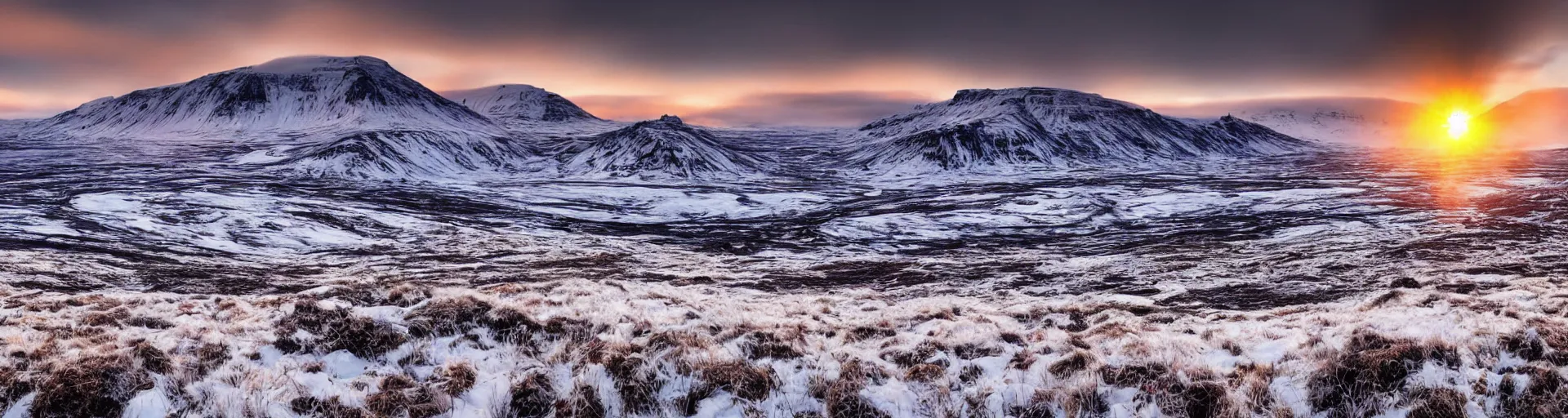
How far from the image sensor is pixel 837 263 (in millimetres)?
41375

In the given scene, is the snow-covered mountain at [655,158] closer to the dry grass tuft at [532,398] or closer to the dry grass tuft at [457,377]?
the dry grass tuft at [457,377]

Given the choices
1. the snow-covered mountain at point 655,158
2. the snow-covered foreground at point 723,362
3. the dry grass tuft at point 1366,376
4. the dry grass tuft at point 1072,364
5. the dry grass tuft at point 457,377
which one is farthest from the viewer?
the snow-covered mountain at point 655,158

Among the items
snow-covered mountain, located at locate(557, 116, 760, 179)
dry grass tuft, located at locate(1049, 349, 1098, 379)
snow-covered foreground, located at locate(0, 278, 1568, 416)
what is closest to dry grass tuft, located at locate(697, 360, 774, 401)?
snow-covered foreground, located at locate(0, 278, 1568, 416)

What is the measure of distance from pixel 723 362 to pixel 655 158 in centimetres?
16489

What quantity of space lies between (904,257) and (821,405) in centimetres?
3491

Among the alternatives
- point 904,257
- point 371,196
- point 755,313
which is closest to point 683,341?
point 755,313

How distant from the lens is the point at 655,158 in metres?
173

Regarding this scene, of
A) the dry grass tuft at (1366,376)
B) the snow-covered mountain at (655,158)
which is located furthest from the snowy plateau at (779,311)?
the snow-covered mountain at (655,158)

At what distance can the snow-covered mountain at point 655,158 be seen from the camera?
6599 inches

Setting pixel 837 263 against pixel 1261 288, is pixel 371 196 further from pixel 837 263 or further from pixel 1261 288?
pixel 1261 288

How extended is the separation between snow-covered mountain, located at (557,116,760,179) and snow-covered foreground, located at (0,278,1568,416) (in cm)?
14653

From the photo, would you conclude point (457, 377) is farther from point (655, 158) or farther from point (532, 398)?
point (655, 158)

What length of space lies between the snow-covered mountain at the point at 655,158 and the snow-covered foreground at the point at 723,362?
481 ft

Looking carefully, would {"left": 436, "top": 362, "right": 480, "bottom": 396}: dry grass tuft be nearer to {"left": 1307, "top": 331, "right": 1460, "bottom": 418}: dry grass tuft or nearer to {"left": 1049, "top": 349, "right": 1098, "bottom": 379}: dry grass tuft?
{"left": 1049, "top": 349, "right": 1098, "bottom": 379}: dry grass tuft
